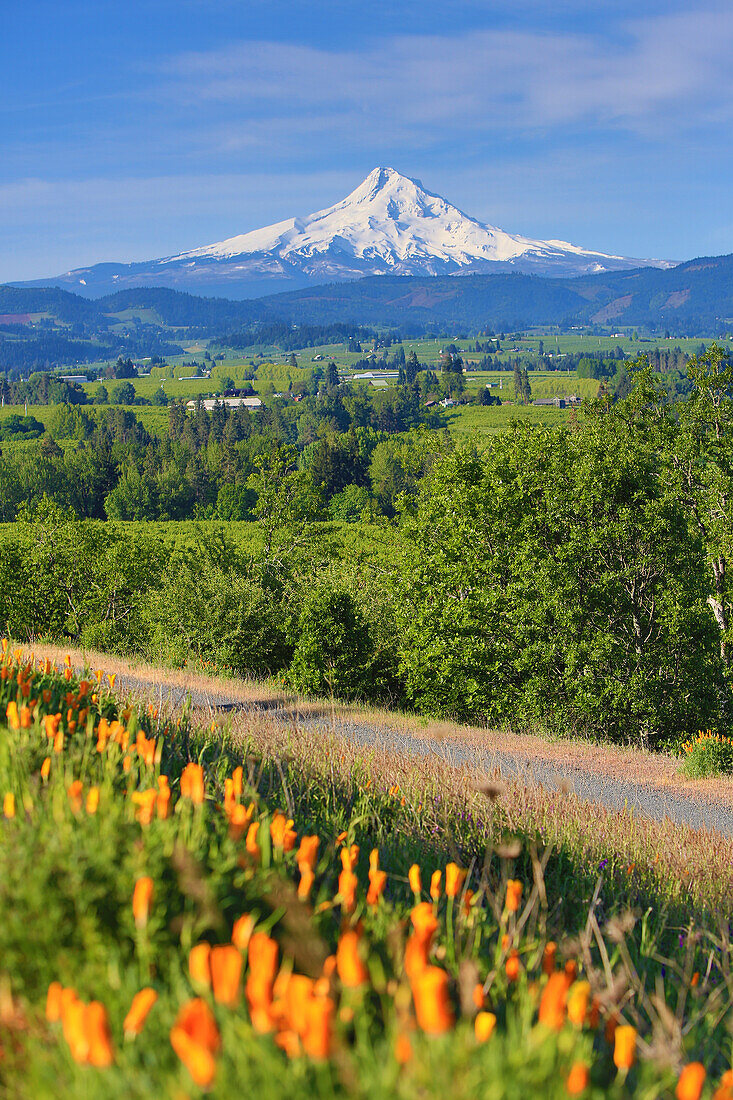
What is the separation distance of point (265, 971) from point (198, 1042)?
224 mm

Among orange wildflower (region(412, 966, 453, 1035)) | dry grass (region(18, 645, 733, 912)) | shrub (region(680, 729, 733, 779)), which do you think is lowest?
shrub (region(680, 729, 733, 779))

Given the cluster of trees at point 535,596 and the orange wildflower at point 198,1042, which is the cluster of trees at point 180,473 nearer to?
the cluster of trees at point 535,596

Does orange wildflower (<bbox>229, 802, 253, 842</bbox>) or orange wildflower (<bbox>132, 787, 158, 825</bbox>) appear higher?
orange wildflower (<bbox>132, 787, 158, 825</bbox>)

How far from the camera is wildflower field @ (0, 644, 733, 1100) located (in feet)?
5.64

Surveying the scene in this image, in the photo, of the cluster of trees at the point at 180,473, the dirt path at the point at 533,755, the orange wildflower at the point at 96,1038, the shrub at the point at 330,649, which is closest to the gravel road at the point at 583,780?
the dirt path at the point at 533,755

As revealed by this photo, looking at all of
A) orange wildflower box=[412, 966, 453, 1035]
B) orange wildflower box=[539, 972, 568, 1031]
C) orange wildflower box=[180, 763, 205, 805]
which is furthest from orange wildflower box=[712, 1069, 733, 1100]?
orange wildflower box=[180, 763, 205, 805]

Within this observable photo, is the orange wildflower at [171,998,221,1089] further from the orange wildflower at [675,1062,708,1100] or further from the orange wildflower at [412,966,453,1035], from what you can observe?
the orange wildflower at [675,1062,708,1100]

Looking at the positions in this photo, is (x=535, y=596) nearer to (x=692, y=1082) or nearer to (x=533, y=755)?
(x=533, y=755)

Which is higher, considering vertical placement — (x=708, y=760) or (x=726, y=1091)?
(x=726, y=1091)

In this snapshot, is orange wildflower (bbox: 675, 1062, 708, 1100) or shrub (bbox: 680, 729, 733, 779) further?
shrub (bbox: 680, 729, 733, 779)

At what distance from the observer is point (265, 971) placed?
1.72 m

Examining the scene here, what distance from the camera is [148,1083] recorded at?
5.74 feet

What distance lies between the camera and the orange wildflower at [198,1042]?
1.49m

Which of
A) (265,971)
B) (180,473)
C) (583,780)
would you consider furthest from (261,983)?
(180,473)
